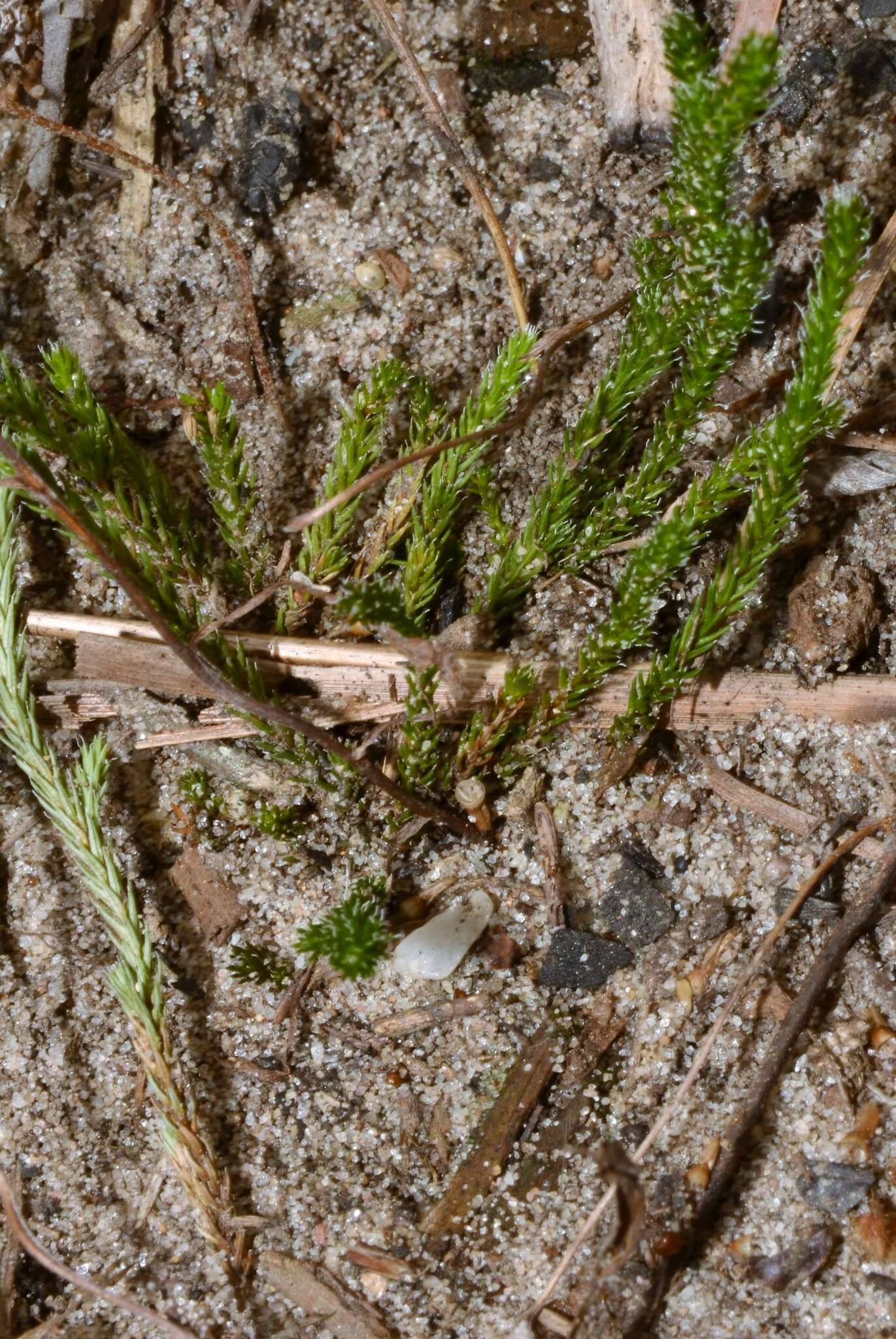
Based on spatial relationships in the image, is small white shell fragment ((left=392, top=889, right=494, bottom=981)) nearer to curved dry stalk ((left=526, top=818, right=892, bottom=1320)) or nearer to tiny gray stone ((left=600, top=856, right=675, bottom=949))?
tiny gray stone ((left=600, top=856, right=675, bottom=949))

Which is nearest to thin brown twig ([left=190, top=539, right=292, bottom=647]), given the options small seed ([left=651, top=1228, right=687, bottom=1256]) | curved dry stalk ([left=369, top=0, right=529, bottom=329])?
curved dry stalk ([left=369, top=0, right=529, bottom=329])

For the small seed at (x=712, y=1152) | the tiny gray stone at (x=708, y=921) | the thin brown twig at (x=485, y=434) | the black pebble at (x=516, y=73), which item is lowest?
the small seed at (x=712, y=1152)

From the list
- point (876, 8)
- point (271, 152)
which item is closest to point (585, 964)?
point (271, 152)

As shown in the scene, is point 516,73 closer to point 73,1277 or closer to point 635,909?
point 635,909

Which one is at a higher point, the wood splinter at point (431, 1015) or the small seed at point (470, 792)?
the small seed at point (470, 792)

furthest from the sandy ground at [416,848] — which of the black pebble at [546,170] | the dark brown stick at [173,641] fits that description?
the dark brown stick at [173,641]

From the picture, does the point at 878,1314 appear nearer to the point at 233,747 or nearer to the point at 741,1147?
the point at 741,1147

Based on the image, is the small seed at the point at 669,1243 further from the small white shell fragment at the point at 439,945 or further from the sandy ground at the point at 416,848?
the small white shell fragment at the point at 439,945

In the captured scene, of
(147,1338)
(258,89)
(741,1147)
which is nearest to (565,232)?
(258,89)
